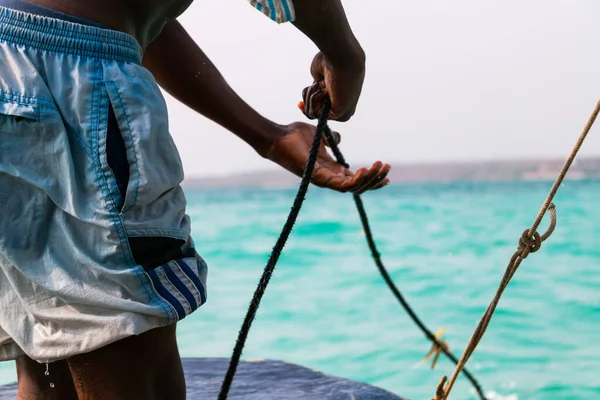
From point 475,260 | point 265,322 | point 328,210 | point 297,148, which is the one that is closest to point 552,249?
point 475,260

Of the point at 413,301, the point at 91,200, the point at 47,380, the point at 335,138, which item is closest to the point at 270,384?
the point at 335,138

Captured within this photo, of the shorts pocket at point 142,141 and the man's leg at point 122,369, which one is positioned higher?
the shorts pocket at point 142,141

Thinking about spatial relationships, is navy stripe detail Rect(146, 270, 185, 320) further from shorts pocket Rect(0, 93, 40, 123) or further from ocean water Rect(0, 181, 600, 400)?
ocean water Rect(0, 181, 600, 400)

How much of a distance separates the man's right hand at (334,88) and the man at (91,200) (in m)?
0.16

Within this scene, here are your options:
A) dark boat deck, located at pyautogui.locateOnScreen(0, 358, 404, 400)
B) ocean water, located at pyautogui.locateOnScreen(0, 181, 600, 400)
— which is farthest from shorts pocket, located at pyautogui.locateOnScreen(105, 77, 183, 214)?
ocean water, located at pyautogui.locateOnScreen(0, 181, 600, 400)

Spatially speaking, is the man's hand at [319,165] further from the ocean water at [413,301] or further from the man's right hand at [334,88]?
the ocean water at [413,301]

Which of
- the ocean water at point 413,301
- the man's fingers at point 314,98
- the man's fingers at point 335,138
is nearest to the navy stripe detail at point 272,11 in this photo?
the man's fingers at point 314,98

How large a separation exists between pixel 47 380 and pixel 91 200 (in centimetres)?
34

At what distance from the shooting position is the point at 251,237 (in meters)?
12.6

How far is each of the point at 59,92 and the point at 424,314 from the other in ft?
22.3

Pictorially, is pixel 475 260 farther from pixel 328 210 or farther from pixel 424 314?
pixel 328 210

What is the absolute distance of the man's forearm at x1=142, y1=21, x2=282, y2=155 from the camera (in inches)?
55.4

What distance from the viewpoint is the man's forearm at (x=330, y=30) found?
1016 millimetres

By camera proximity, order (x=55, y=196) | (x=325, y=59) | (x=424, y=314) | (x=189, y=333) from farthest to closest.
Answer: (x=424, y=314)
(x=189, y=333)
(x=325, y=59)
(x=55, y=196)
